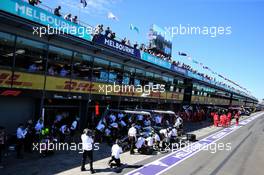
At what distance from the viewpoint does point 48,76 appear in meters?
19.0

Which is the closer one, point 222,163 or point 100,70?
point 222,163

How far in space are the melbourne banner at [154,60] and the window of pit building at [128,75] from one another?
1.70 m

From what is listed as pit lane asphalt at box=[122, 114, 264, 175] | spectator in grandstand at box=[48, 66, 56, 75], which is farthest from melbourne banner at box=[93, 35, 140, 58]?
pit lane asphalt at box=[122, 114, 264, 175]

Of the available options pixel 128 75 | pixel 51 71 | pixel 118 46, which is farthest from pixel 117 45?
pixel 51 71

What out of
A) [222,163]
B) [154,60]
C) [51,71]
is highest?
[154,60]

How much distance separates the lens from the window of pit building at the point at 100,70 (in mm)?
24114

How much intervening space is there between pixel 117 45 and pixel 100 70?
240 centimetres

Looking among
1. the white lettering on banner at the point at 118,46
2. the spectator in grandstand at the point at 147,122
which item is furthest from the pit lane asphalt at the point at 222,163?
the white lettering on banner at the point at 118,46

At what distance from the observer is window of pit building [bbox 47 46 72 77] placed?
19.5 m

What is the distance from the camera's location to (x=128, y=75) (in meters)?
29.3

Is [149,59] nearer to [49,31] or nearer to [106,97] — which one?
[106,97]

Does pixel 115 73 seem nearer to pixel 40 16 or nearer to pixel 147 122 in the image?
pixel 147 122

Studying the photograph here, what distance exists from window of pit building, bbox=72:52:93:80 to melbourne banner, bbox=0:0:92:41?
2035mm

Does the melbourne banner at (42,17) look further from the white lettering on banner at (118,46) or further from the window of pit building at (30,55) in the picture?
the white lettering on banner at (118,46)
